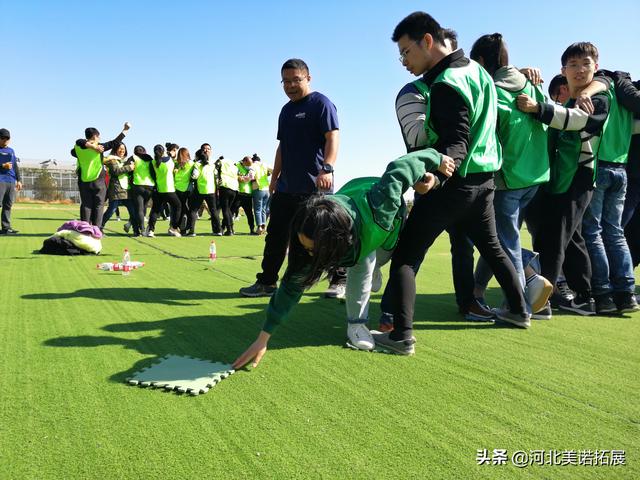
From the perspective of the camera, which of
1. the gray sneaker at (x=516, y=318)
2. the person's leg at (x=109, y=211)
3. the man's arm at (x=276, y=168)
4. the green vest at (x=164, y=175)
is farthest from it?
the person's leg at (x=109, y=211)

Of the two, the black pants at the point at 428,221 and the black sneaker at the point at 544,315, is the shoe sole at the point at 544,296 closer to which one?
the black sneaker at the point at 544,315

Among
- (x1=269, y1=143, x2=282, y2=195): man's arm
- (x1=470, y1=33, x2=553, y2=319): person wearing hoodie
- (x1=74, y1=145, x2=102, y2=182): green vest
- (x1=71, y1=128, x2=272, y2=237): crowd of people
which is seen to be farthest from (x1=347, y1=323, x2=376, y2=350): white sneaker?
(x1=71, y1=128, x2=272, y2=237): crowd of people

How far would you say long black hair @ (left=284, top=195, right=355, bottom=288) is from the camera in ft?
7.39

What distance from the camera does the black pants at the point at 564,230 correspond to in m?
3.84

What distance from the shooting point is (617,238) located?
4125 mm

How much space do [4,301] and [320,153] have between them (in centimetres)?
291

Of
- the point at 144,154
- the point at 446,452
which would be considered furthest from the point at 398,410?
the point at 144,154

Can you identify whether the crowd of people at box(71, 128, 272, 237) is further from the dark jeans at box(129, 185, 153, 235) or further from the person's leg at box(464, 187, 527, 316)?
the person's leg at box(464, 187, 527, 316)

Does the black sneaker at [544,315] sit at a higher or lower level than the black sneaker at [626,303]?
lower

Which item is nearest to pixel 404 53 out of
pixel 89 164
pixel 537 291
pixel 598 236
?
pixel 537 291

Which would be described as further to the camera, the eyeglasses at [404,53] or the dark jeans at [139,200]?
the dark jeans at [139,200]

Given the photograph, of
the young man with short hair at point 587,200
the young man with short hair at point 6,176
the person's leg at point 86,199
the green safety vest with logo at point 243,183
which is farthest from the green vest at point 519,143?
the young man with short hair at point 6,176

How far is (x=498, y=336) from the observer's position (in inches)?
129

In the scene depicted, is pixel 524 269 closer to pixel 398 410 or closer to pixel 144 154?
pixel 398 410
